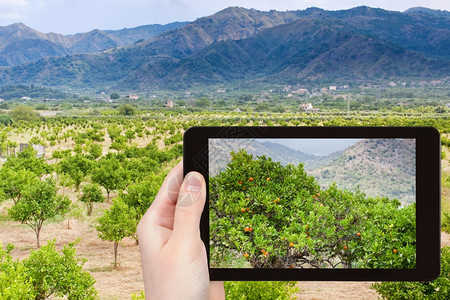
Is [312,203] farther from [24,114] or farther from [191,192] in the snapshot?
[24,114]

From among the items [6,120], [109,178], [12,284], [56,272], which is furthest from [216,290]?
[6,120]

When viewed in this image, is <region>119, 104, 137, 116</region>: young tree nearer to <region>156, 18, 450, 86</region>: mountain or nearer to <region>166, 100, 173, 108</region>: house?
<region>166, 100, 173, 108</region>: house

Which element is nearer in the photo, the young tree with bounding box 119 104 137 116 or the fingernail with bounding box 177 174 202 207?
the fingernail with bounding box 177 174 202 207

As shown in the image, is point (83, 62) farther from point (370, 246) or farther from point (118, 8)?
point (370, 246)

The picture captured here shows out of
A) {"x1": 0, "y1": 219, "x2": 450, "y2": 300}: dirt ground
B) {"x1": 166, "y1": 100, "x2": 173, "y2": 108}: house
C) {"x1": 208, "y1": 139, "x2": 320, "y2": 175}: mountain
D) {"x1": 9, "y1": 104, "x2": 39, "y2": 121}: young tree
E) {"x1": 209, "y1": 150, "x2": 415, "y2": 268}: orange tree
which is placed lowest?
{"x1": 0, "y1": 219, "x2": 450, "y2": 300}: dirt ground

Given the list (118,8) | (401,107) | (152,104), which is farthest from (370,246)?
(118,8)

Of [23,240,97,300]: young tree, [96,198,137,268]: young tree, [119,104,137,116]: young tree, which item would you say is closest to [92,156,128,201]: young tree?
[96,198,137,268]: young tree
